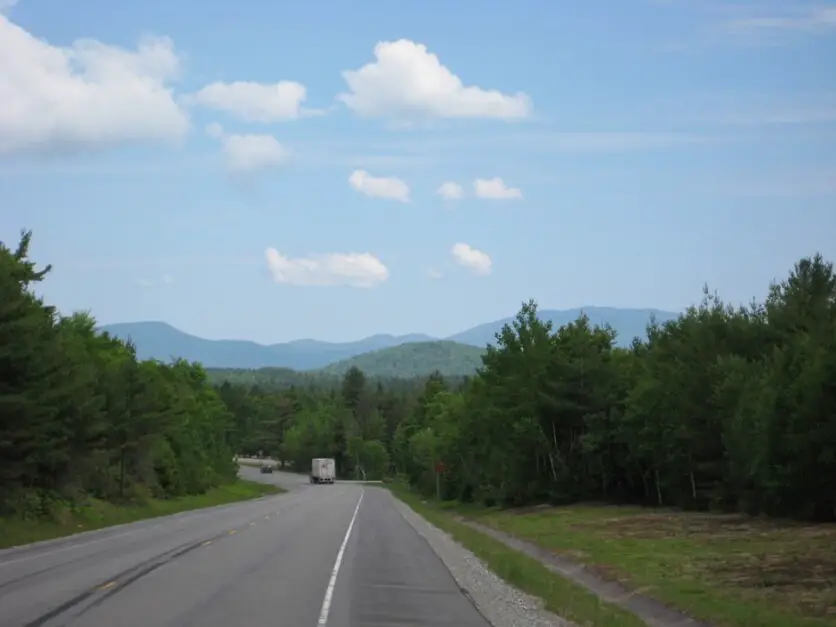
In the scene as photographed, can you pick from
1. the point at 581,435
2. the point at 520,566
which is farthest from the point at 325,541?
the point at 581,435

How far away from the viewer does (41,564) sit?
26.9 meters

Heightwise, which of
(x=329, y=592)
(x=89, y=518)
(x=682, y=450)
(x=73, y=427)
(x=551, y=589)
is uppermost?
(x=73, y=427)

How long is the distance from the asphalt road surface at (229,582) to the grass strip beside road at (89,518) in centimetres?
128

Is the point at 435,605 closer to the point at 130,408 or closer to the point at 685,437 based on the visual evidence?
the point at 685,437

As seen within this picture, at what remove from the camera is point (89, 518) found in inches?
1971

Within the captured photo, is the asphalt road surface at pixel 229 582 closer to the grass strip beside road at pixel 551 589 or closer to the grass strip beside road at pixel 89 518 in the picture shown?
the grass strip beside road at pixel 89 518

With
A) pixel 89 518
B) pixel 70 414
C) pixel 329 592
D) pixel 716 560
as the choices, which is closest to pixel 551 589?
pixel 329 592

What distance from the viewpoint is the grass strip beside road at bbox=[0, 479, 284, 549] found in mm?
37734

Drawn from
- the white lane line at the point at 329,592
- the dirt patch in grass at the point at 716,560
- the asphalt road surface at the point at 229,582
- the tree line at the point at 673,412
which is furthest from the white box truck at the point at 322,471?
the white lane line at the point at 329,592

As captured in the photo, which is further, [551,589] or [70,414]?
[70,414]

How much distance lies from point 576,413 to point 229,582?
44921mm

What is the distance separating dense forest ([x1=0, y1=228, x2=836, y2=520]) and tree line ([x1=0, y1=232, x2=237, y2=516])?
11 centimetres

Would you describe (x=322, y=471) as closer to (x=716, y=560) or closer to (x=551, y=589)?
(x=716, y=560)

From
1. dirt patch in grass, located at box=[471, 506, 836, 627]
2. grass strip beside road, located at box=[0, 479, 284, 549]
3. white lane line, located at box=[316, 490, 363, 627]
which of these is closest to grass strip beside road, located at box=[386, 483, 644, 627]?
dirt patch in grass, located at box=[471, 506, 836, 627]
